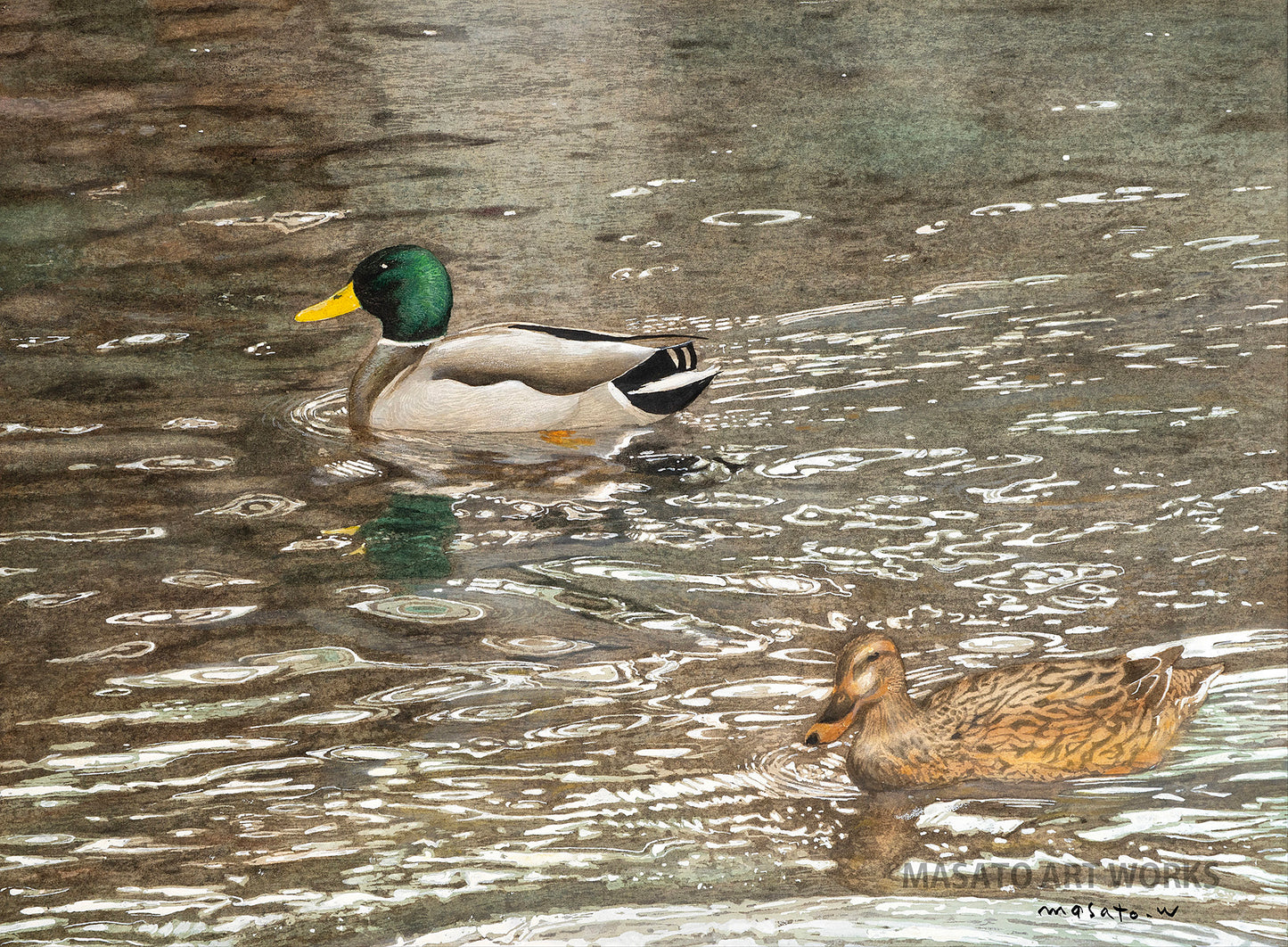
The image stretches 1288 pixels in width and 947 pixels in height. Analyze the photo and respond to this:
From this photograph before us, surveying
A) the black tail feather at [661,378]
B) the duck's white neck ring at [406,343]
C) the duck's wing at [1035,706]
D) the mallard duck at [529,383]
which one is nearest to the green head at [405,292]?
the duck's white neck ring at [406,343]

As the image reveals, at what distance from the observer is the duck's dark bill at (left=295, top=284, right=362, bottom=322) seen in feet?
12.7

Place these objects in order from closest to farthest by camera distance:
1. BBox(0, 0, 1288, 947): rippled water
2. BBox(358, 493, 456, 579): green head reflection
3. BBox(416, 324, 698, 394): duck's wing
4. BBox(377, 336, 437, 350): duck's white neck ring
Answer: BBox(0, 0, 1288, 947): rippled water, BBox(358, 493, 456, 579): green head reflection, BBox(416, 324, 698, 394): duck's wing, BBox(377, 336, 437, 350): duck's white neck ring

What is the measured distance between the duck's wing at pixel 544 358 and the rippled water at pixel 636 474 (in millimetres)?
178

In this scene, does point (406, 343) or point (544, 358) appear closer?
point (544, 358)

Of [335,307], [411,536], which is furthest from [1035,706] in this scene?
[335,307]

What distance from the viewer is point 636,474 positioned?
3471 mm

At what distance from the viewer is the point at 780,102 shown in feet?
18.3

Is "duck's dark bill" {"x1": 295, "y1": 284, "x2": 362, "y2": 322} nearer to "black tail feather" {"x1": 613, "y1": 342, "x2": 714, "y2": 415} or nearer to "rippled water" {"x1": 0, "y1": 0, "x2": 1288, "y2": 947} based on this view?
"rippled water" {"x1": 0, "y1": 0, "x2": 1288, "y2": 947}

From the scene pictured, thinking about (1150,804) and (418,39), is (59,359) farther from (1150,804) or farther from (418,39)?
(1150,804)

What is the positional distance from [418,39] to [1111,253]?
291 cm

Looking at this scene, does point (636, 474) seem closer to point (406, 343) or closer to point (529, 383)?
point (529, 383)

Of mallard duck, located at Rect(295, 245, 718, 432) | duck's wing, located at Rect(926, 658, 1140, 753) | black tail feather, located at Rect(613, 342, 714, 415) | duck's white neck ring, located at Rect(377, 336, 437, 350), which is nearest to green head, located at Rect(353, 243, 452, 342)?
duck's white neck ring, located at Rect(377, 336, 437, 350)

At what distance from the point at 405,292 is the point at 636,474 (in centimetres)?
82

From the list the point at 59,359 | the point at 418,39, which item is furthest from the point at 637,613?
the point at 418,39
